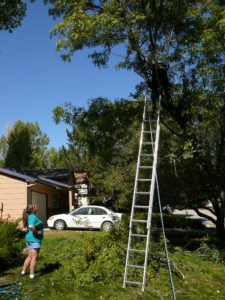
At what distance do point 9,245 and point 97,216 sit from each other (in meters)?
8.12

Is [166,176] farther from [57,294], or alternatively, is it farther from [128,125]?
[57,294]

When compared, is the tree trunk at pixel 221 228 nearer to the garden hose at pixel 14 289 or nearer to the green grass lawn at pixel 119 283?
the green grass lawn at pixel 119 283

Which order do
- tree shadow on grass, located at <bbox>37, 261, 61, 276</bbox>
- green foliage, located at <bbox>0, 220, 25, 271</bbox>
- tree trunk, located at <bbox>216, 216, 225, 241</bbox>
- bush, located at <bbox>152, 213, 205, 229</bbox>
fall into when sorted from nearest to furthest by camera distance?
tree shadow on grass, located at <bbox>37, 261, 61, 276</bbox> → green foliage, located at <bbox>0, 220, 25, 271</bbox> → tree trunk, located at <bbox>216, 216, 225, 241</bbox> → bush, located at <bbox>152, 213, 205, 229</bbox>

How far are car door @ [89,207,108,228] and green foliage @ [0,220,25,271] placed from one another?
7513mm

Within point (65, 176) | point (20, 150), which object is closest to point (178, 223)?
point (65, 176)

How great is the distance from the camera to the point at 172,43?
27.2ft

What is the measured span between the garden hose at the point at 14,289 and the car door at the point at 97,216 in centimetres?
925

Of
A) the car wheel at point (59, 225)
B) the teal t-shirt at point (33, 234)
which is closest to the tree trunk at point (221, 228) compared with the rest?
the teal t-shirt at point (33, 234)

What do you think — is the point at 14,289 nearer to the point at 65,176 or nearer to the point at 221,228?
the point at 221,228

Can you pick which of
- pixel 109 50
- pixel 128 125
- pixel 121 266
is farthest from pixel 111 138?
pixel 121 266

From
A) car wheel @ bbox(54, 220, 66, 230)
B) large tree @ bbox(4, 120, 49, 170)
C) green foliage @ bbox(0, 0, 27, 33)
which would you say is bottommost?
car wheel @ bbox(54, 220, 66, 230)

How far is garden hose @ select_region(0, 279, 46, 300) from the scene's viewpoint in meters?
4.84

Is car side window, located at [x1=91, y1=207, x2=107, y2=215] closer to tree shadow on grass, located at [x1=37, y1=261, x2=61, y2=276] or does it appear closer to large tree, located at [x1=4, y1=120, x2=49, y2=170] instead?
tree shadow on grass, located at [x1=37, y1=261, x2=61, y2=276]

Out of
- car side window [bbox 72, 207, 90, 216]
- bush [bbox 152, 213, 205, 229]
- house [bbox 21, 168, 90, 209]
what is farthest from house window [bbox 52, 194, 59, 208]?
bush [bbox 152, 213, 205, 229]
